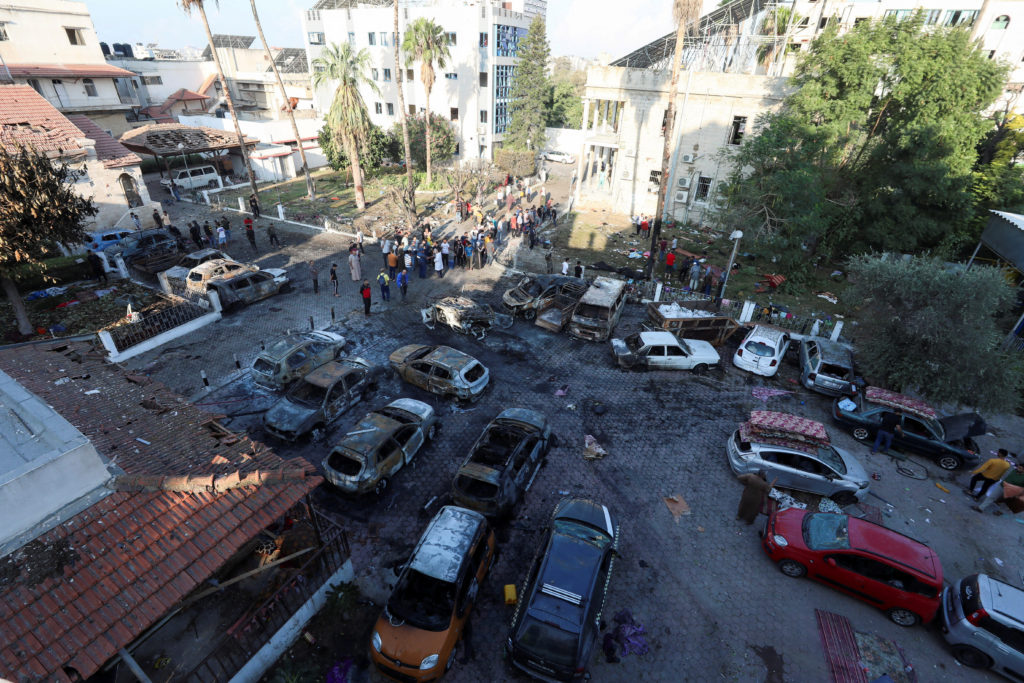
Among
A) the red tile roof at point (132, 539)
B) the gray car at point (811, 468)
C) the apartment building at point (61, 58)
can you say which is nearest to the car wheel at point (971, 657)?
the gray car at point (811, 468)

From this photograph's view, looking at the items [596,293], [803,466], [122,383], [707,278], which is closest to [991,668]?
[803,466]

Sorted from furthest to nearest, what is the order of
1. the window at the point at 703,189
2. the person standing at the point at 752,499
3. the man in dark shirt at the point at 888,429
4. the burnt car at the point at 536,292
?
the window at the point at 703,189
the burnt car at the point at 536,292
the man in dark shirt at the point at 888,429
the person standing at the point at 752,499

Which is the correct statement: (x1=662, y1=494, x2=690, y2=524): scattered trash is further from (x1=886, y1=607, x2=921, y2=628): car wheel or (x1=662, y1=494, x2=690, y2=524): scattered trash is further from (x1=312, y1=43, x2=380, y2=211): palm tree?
(x1=312, y1=43, x2=380, y2=211): palm tree

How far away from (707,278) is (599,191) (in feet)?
56.9

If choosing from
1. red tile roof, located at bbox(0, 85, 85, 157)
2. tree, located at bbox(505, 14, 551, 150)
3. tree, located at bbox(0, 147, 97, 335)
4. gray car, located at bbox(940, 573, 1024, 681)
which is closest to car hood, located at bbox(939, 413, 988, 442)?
gray car, located at bbox(940, 573, 1024, 681)

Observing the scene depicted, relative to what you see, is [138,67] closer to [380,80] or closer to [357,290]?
[380,80]

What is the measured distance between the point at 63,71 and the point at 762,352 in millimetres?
52918

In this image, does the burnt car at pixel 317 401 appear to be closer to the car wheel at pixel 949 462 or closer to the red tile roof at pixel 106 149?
the car wheel at pixel 949 462

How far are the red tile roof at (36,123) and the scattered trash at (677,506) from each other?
3109 cm

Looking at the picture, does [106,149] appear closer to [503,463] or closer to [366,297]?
[366,297]

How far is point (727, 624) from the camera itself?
9000 millimetres

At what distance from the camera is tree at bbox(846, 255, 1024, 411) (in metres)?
13.0

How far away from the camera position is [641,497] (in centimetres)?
1175

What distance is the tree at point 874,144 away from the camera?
21031 millimetres
